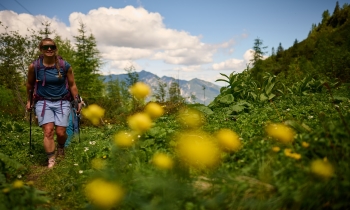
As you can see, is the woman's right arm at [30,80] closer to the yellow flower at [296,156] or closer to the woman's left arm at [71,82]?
the woman's left arm at [71,82]

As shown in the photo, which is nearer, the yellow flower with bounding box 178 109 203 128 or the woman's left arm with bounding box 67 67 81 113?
the yellow flower with bounding box 178 109 203 128

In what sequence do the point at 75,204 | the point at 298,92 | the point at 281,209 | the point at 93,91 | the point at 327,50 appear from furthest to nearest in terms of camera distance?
the point at 93,91 < the point at 327,50 < the point at 298,92 < the point at 75,204 < the point at 281,209

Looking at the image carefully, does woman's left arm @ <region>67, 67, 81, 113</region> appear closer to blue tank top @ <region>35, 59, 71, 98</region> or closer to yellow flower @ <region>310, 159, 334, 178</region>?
blue tank top @ <region>35, 59, 71, 98</region>

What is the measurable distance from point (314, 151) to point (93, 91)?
84.4ft

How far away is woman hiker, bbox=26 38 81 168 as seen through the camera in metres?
4.09

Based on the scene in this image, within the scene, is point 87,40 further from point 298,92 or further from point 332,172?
point 332,172

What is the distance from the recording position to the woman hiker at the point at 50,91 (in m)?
4.09

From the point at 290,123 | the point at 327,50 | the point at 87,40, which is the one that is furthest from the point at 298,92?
the point at 87,40

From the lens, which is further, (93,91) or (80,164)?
(93,91)

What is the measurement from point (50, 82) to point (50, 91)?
16 centimetres

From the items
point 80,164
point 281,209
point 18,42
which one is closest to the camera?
point 281,209

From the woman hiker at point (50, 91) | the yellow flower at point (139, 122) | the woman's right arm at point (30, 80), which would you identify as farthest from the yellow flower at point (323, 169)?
the woman's right arm at point (30, 80)

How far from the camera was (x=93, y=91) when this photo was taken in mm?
25547

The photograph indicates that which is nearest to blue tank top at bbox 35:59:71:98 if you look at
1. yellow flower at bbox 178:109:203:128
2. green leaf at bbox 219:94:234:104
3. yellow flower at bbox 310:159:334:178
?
yellow flower at bbox 178:109:203:128
